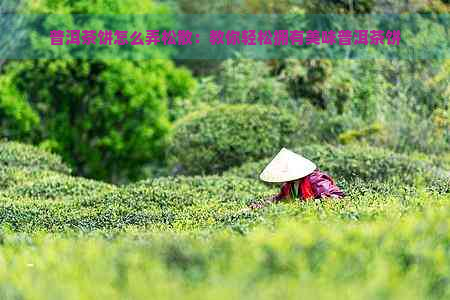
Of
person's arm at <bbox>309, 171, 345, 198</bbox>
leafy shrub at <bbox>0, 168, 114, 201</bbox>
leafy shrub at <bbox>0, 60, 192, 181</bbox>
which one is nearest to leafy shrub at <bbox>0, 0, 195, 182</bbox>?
leafy shrub at <bbox>0, 60, 192, 181</bbox>

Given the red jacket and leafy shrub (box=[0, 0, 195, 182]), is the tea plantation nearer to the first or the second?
the red jacket

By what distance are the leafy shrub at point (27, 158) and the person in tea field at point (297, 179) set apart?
436 centimetres

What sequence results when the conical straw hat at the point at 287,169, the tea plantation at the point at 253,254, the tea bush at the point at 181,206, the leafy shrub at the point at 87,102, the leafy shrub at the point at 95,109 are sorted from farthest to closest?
1. the leafy shrub at the point at 95,109
2. the leafy shrub at the point at 87,102
3. the conical straw hat at the point at 287,169
4. the tea bush at the point at 181,206
5. the tea plantation at the point at 253,254

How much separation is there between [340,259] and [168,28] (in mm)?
13415

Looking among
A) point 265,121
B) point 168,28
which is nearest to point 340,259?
point 265,121

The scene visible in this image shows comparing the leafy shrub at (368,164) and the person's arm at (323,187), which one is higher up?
the person's arm at (323,187)

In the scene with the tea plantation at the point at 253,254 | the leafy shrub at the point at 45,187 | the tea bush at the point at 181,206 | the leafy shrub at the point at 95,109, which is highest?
the tea plantation at the point at 253,254

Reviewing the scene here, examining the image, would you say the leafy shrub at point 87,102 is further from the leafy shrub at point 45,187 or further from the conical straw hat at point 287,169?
the conical straw hat at point 287,169

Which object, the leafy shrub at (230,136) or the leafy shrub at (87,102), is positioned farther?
the leafy shrub at (87,102)

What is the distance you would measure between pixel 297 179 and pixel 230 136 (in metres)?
5.08

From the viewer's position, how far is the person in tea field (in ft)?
20.9

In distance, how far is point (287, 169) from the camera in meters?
6.39

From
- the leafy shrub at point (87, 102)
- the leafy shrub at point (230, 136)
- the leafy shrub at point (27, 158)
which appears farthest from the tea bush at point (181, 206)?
the leafy shrub at point (87, 102)

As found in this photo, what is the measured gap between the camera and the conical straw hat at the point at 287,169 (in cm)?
637
